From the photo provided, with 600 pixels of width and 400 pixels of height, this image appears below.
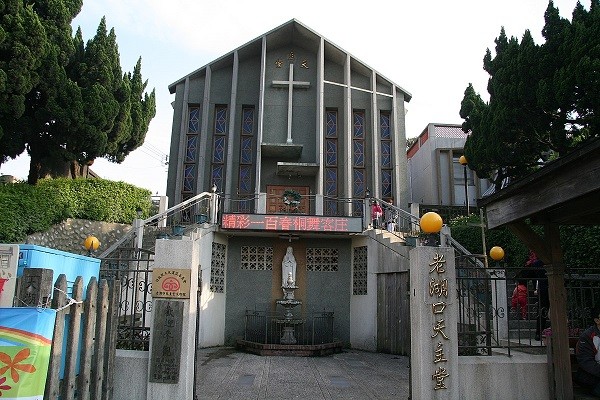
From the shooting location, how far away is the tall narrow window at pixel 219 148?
19.3 metres

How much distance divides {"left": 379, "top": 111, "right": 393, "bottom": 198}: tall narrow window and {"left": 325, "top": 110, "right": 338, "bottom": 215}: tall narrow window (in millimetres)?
1844

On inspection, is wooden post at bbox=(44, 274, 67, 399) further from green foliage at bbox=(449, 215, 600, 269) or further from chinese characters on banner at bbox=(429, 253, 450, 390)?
green foliage at bbox=(449, 215, 600, 269)

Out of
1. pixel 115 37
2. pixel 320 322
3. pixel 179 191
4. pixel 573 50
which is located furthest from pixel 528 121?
pixel 115 37

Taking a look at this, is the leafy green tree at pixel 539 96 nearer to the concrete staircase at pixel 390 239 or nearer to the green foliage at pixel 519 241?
the green foliage at pixel 519 241

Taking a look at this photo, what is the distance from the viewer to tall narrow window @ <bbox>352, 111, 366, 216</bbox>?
1947cm

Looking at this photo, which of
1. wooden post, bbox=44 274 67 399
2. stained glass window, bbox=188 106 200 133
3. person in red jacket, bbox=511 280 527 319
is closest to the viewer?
wooden post, bbox=44 274 67 399

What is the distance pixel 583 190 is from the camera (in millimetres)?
5555

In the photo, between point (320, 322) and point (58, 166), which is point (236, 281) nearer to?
point (320, 322)

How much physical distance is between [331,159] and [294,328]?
24.9ft

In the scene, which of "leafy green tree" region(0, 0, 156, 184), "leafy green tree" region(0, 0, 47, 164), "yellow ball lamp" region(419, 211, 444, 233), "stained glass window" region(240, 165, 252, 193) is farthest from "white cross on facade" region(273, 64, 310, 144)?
"yellow ball lamp" region(419, 211, 444, 233)

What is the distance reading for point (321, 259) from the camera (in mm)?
16297

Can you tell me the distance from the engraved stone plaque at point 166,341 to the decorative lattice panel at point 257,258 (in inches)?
364

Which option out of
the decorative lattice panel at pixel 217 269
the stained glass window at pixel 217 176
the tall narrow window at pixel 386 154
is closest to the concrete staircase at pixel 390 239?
the tall narrow window at pixel 386 154

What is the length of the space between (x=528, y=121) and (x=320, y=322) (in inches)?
Result: 338
